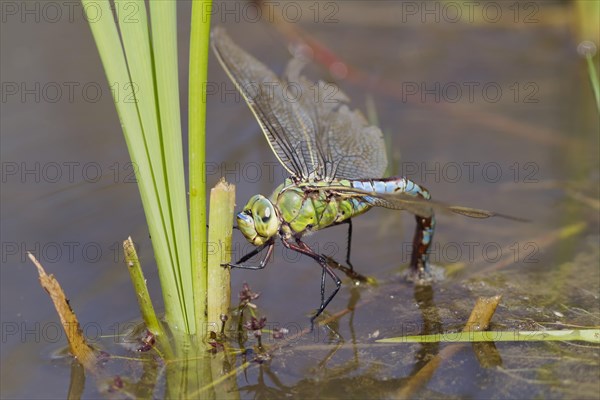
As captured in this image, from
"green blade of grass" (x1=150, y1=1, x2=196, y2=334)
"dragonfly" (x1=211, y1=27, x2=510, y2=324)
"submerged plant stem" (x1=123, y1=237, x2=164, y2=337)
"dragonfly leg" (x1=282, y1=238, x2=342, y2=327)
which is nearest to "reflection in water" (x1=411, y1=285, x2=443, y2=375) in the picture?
"dragonfly" (x1=211, y1=27, x2=510, y2=324)

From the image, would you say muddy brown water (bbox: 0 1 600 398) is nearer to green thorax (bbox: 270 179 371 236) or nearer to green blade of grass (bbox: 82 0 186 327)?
green blade of grass (bbox: 82 0 186 327)

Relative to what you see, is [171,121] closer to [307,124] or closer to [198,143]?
[198,143]

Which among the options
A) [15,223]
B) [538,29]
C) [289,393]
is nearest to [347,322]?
[289,393]

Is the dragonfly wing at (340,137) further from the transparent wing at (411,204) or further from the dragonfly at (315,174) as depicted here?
the transparent wing at (411,204)

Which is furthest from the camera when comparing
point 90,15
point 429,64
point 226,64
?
point 429,64

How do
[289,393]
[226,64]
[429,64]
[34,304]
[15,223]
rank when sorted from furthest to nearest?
[429,64], [15,223], [226,64], [34,304], [289,393]

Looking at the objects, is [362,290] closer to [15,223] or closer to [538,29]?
[15,223]

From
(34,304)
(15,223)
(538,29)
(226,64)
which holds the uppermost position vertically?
(538,29)
